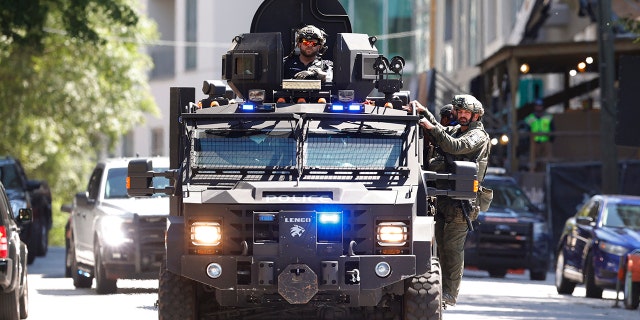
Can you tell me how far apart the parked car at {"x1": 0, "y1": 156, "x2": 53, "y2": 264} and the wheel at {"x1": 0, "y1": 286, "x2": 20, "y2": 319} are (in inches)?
437

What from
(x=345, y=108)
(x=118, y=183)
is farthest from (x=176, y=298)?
(x=118, y=183)

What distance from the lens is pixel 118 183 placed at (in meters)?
24.0

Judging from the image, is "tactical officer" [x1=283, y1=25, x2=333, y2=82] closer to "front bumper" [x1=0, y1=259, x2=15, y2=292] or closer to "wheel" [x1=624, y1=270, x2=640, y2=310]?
"front bumper" [x1=0, y1=259, x2=15, y2=292]

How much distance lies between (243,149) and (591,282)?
38.1ft

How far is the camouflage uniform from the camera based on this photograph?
51.9 ft

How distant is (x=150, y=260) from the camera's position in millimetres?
22172

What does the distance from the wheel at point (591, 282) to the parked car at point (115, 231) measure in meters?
6.17

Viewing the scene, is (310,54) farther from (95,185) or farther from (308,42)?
(95,185)

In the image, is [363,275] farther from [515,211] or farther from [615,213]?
[515,211]

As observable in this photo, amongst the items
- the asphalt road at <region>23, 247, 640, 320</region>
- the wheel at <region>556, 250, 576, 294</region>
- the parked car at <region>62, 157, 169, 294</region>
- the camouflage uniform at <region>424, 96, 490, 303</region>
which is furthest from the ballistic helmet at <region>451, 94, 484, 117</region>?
the wheel at <region>556, 250, 576, 294</region>

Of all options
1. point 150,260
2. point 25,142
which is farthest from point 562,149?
point 150,260

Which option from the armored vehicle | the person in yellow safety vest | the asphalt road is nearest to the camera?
the armored vehicle

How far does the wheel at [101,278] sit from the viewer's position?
2261cm

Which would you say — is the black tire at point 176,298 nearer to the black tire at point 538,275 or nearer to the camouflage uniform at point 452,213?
the camouflage uniform at point 452,213
